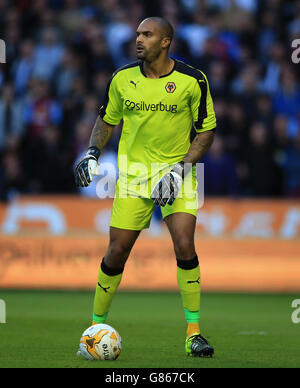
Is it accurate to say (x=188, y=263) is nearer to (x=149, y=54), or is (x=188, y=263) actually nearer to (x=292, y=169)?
(x=149, y=54)

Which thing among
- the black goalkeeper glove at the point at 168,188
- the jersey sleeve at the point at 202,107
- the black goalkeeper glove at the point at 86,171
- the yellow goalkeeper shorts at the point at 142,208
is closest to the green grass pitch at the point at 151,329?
the yellow goalkeeper shorts at the point at 142,208

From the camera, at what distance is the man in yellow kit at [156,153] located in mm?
7695

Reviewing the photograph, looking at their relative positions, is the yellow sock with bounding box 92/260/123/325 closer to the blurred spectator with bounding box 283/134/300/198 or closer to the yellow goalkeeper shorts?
the yellow goalkeeper shorts

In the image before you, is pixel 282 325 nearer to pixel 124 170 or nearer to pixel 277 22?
pixel 124 170

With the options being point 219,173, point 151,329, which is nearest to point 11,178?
point 219,173

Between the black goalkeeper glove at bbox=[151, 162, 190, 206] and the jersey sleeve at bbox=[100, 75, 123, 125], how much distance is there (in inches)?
31.2

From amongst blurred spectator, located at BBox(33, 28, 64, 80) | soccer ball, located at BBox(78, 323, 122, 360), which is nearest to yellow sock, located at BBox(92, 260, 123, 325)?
soccer ball, located at BBox(78, 323, 122, 360)

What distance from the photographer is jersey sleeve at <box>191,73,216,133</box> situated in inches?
306

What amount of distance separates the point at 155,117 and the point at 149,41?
627mm

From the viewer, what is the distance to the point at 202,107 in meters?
7.79

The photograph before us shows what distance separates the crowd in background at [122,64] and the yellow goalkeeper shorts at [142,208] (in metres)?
6.71

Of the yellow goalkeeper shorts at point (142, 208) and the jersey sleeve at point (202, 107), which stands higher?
the jersey sleeve at point (202, 107)

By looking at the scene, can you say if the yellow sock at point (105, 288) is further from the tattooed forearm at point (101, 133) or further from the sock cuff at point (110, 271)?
the tattooed forearm at point (101, 133)
